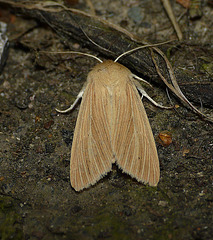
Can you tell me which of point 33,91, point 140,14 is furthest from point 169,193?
point 140,14

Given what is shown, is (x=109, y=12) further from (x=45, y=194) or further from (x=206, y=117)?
(x=45, y=194)

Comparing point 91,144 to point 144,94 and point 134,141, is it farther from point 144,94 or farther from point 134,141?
point 144,94

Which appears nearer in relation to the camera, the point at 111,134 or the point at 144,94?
the point at 111,134

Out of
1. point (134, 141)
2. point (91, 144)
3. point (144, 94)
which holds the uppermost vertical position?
point (144, 94)

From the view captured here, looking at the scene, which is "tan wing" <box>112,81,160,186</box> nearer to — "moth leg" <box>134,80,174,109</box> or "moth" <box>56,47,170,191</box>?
"moth" <box>56,47,170,191</box>

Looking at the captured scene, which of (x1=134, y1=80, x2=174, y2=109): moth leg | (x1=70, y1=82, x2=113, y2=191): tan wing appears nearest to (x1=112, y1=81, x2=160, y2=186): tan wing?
(x1=70, y1=82, x2=113, y2=191): tan wing

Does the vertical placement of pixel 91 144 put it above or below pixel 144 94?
below

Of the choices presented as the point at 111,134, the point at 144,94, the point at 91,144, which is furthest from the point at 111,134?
the point at 144,94
